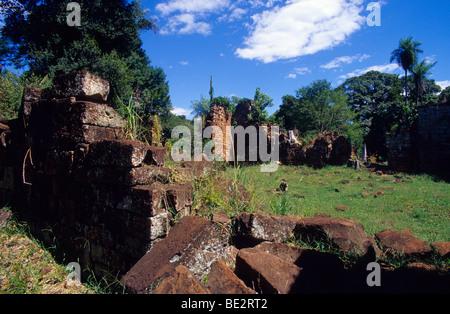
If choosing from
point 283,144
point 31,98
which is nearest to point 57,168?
point 31,98

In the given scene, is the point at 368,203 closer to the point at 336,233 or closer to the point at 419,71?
the point at 336,233

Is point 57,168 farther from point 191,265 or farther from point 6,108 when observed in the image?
point 6,108

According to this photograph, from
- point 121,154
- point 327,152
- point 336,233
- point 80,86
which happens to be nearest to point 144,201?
point 121,154

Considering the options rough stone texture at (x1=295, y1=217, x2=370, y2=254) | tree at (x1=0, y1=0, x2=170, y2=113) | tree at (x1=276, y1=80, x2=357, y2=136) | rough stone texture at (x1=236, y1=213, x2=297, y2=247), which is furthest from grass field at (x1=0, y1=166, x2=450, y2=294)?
tree at (x1=276, y1=80, x2=357, y2=136)

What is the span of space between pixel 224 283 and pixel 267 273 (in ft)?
1.18

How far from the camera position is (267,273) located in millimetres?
1873

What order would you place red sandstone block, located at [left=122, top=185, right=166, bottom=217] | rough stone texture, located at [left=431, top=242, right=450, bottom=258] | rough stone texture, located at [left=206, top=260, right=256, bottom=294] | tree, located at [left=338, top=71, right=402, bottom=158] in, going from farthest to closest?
tree, located at [left=338, top=71, right=402, bottom=158]
rough stone texture, located at [left=431, top=242, right=450, bottom=258]
red sandstone block, located at [left=122, top=185, right=166, bottom=217]
rough stone texture, located at [left=206, top=260, right=256, bottom=294]

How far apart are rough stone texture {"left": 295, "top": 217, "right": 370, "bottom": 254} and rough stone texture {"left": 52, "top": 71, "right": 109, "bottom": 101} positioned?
3.02 metres

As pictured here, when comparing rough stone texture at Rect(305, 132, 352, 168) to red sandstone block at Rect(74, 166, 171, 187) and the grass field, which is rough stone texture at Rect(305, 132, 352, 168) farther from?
red sandstone block at Rect(74, 166, 171, 187)

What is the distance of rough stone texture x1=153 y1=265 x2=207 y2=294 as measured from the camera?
1.58 meters

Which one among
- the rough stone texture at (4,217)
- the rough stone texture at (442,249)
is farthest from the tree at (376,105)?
the rough stone texture at (4,217)

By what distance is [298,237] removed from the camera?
2947 millimetres

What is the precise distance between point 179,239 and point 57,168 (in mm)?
1994

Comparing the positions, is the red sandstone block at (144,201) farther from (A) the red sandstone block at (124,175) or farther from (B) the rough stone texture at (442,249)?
(B) the rough stone texture at (442,249)
